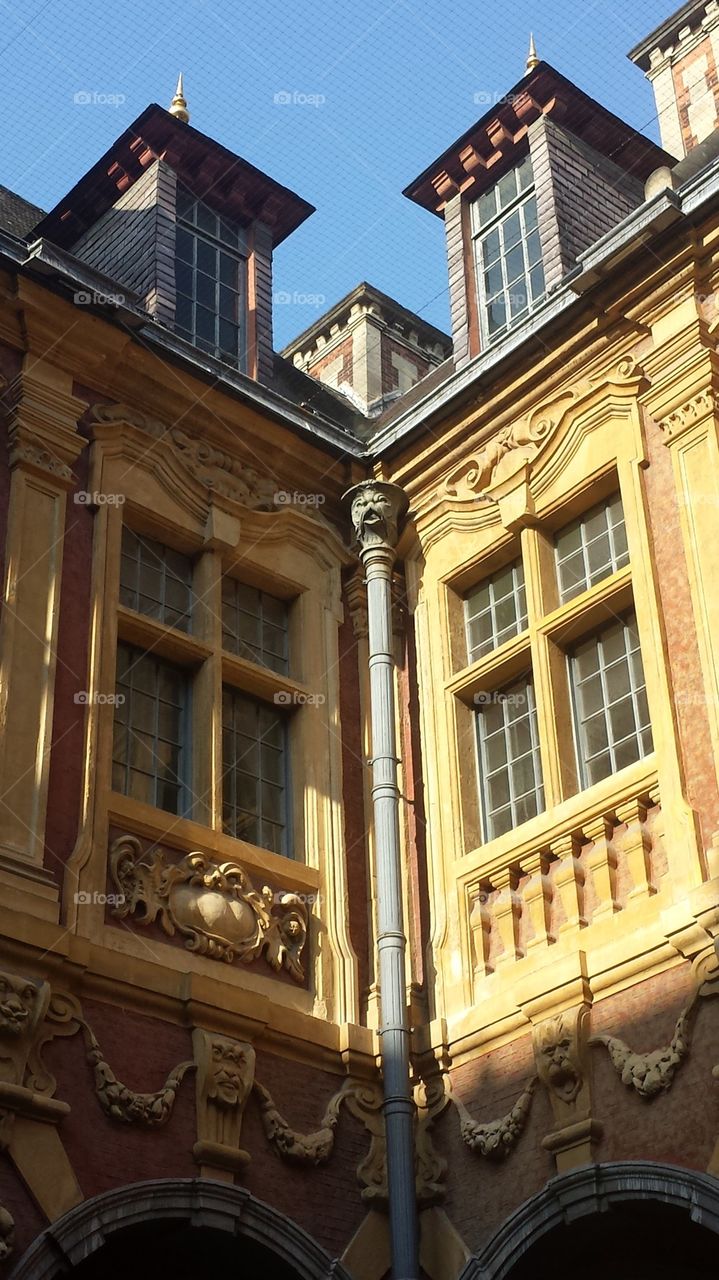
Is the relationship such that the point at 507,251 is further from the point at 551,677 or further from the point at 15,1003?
the point at 15,1003

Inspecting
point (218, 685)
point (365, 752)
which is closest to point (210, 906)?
point (218, 685)

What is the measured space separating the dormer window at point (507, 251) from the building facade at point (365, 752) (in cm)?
4

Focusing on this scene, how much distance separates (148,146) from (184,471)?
3138 mm

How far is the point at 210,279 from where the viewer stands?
42.1 feet

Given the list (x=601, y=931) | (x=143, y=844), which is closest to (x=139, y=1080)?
(x=143, y=844)

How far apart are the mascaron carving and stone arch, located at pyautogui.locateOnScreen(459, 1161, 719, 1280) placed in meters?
1.85

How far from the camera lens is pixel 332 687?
36.6 feet

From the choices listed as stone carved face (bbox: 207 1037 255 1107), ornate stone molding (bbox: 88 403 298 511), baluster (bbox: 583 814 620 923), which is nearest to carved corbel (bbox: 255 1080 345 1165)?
stone carved face (bbox: 207 1037 255 1107)

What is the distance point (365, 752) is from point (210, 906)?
181 cm

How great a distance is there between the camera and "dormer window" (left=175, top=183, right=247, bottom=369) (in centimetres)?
1252

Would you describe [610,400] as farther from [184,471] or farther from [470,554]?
[184,471]

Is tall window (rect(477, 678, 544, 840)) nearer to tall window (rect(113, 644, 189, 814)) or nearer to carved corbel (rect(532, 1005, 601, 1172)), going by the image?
carved corbel (rect(532, 1005, 601, 1172))

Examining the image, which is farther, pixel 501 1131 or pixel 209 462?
pixel 209 462

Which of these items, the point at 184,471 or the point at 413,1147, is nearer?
the point at 413,1147
